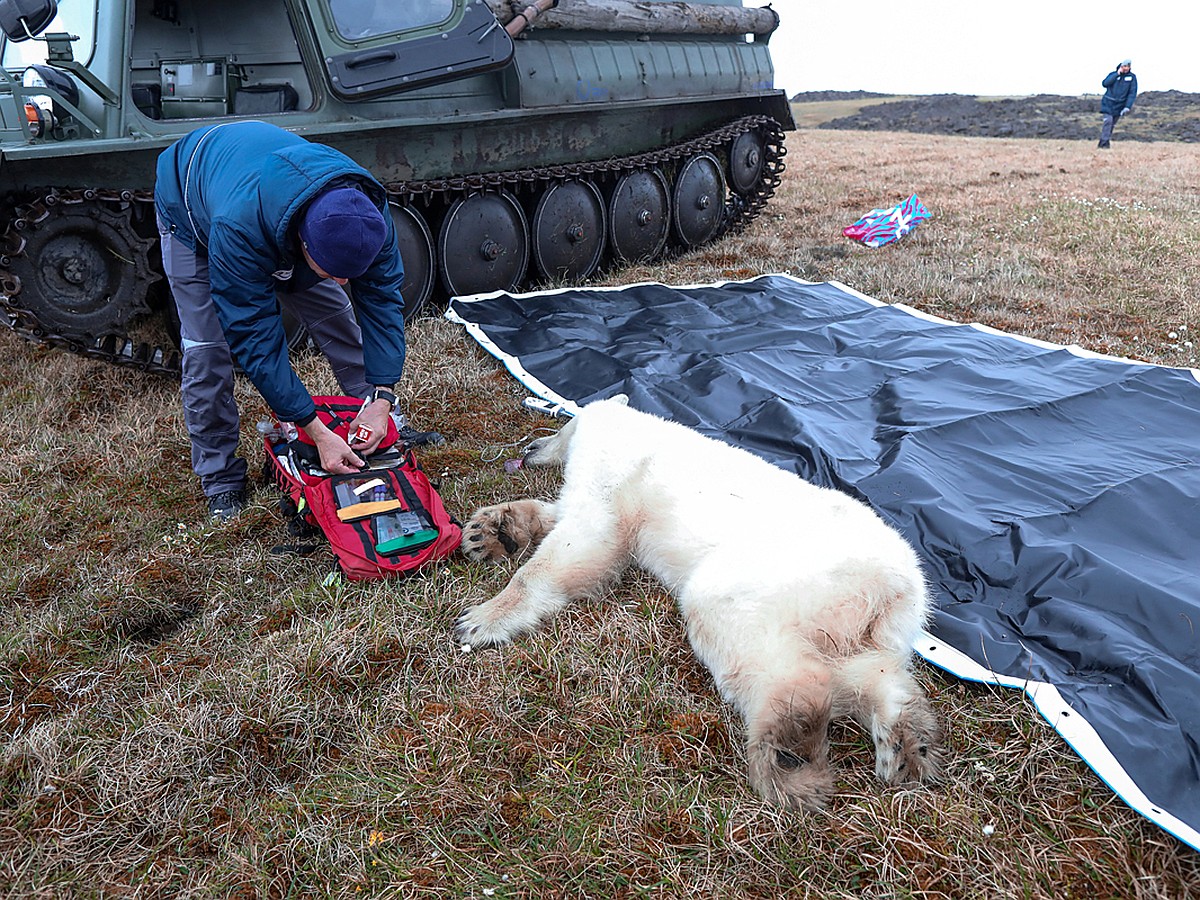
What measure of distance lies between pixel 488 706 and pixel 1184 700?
201 centimetres

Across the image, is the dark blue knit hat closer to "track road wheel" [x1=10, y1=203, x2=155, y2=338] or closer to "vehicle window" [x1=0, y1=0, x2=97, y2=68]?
"track road wheel" [x1=10, y1=203, x2=155, y2=338]

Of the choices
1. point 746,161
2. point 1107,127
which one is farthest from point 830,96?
point 746,161

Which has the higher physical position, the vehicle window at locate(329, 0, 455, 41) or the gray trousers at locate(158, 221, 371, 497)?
the vehicle window at locate(329, 0, 455, 41)

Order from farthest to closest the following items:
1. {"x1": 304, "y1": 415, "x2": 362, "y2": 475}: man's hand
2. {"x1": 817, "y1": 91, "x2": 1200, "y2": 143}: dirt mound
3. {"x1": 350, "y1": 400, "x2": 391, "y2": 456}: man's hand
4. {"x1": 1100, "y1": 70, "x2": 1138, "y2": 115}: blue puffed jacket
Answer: {"x1": 817, "y1": 91, "x2": 1200, "y2": 143}: dirt mound < {"x1": 1100, "y1": 70, "x2": 1138, "y2": 115}: blue puffed jacket < {"x1": 350, "y1": 400, "x2": 391, "y2": 456}: man's hand < {"x1": 304, "y1": 415, "x2": 362, "y2": 475}: man's hand

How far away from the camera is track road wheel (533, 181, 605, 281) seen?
7.13m

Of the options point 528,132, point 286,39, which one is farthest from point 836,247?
point 286,39

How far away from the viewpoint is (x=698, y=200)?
8.74 m

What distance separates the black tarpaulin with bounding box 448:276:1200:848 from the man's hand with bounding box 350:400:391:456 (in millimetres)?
1511

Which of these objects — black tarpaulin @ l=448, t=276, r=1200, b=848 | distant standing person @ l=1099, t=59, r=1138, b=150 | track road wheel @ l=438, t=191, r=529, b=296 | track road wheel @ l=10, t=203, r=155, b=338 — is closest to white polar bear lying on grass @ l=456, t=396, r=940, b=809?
black tarpaulin @ l=448, t=276, r=1200, b=848

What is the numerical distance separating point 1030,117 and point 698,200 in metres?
27.4

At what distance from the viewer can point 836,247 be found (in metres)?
8.63

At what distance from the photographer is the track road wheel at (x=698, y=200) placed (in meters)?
8.52

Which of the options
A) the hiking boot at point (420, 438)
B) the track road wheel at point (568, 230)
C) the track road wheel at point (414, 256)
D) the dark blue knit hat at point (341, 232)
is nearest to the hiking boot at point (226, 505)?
the hiking boot at point (420, 438)

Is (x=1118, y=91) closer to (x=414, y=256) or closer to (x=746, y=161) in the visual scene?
(x=746, y=161)
